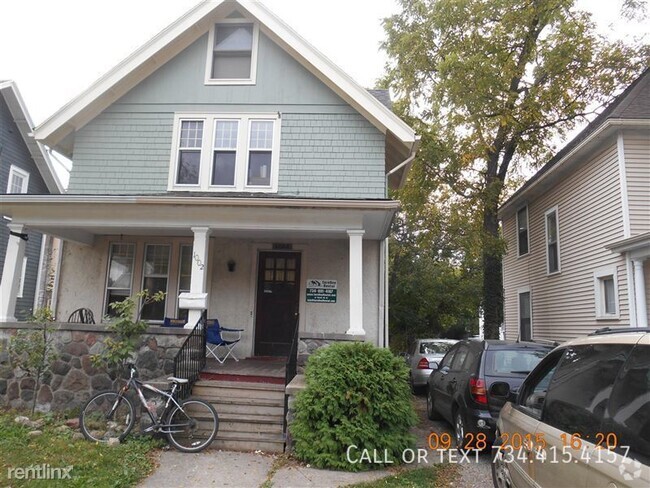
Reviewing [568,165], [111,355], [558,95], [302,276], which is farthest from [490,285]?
[111,355]

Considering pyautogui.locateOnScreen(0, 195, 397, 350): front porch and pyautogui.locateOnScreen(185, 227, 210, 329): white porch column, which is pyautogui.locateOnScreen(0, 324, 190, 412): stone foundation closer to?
pyautogui.locateOnScreen(185, 227, 210, 329): white porch column

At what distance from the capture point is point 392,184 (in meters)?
13.2

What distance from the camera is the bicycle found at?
6.32 metres

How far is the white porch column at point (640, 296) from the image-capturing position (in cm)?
917

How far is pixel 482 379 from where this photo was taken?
600 centimetres

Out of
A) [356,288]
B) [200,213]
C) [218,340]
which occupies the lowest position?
[218,340]

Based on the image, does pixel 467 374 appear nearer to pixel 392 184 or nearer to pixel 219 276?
pixel 219 276

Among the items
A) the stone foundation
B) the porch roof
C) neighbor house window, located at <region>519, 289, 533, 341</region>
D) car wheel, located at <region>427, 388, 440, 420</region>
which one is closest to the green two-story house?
the porch roof

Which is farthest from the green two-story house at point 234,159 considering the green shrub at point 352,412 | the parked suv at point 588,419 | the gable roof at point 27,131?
the parked suv at point 588,419

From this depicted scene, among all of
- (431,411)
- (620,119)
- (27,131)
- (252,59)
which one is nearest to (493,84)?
(620,119)

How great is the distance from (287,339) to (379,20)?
12.1 metres

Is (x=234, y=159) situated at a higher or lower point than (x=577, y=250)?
higher

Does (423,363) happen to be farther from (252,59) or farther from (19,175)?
(19,175)

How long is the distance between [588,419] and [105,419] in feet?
20.0
